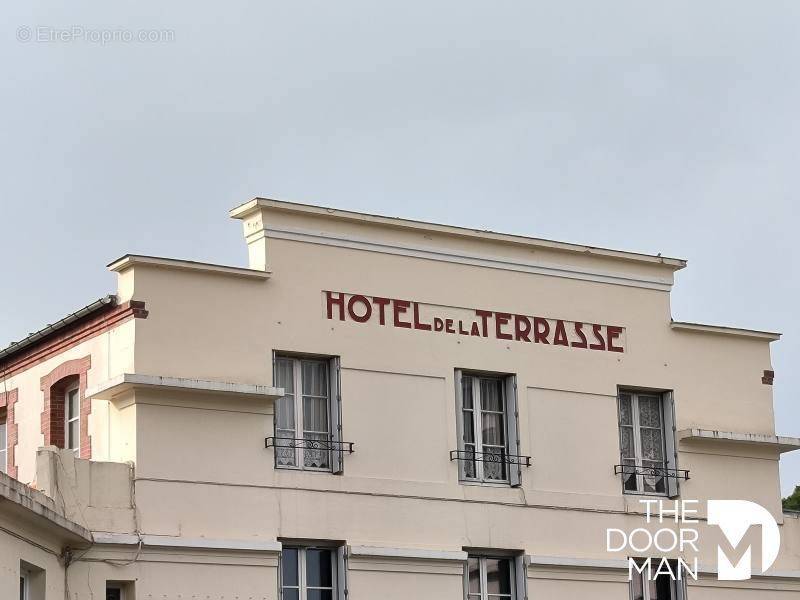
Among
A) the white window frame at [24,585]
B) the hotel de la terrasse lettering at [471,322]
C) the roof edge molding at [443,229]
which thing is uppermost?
the roof edge molding at [443,229]

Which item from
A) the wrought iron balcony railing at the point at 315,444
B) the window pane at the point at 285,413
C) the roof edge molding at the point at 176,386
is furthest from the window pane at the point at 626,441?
the roof edge molding at the point at 176,386

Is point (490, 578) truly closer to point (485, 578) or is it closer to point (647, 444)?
point (485, 578)

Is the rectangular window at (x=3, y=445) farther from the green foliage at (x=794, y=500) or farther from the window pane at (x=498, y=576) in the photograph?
the green foliage at (x=794, y=500)

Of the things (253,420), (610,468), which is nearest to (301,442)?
(253,420)

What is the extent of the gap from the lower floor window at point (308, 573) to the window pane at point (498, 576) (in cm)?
252

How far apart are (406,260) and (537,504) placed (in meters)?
4.03

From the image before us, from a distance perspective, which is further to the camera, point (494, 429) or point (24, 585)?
point (494, 429)

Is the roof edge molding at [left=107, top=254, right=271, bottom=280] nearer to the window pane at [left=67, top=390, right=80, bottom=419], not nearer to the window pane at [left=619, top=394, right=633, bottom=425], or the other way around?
the window pane at [left=67, top=390, right=80, bottom=419]

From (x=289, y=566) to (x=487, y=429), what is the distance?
3.87 m

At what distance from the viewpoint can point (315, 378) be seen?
23.8 meters

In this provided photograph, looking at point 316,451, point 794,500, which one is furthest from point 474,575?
point 794,500

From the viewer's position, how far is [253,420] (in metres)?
22.9

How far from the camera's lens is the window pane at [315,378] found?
934 inches

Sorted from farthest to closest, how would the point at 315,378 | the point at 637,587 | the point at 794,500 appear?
the point at 794,500
the point at 637,587
the point at 315,378
